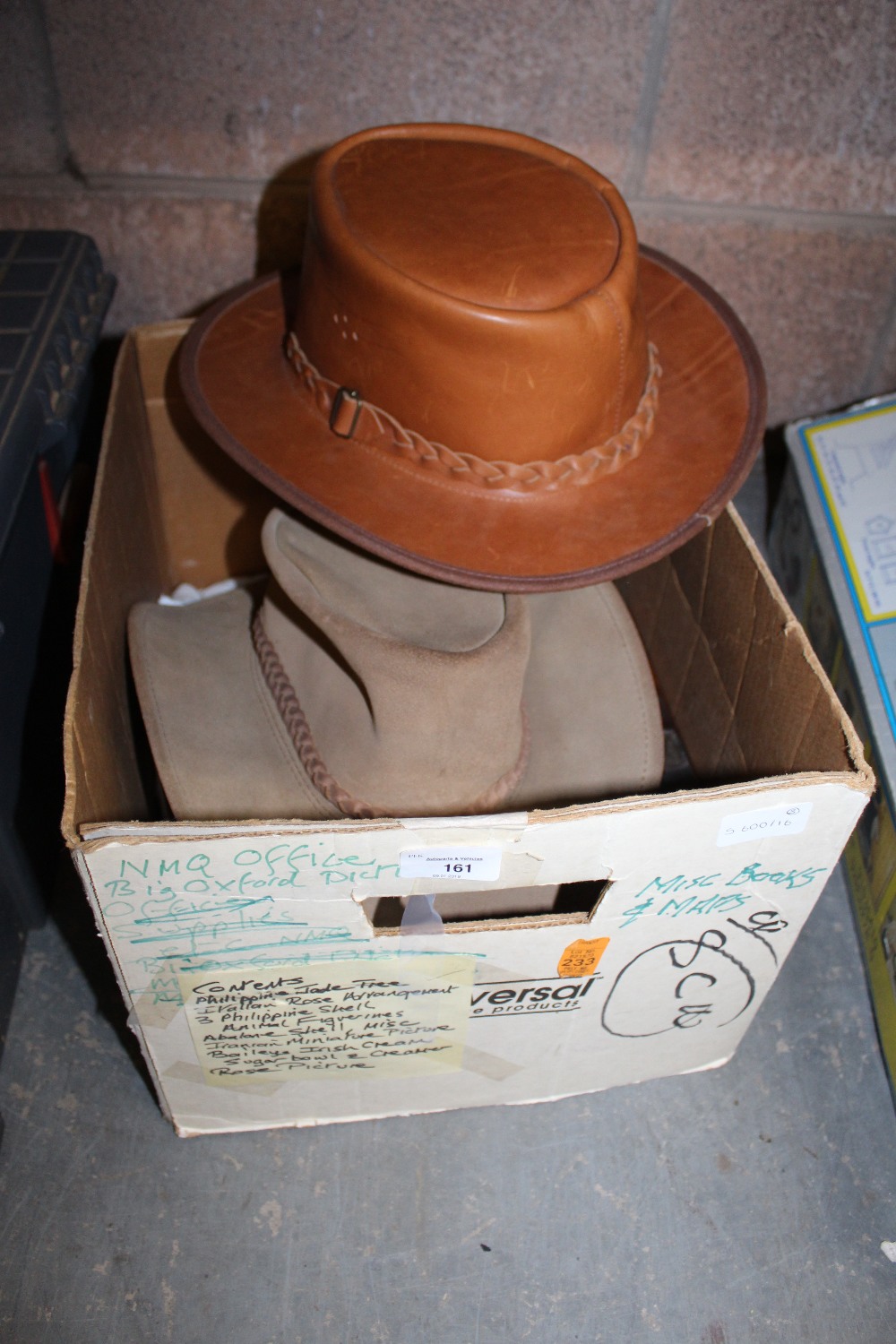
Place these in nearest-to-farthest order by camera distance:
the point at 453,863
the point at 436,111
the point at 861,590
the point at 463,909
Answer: the point at 453,863, the point at 463,909, the point at 861,590, the point at 436,111

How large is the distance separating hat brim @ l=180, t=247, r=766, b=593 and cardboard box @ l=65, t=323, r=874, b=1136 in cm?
11

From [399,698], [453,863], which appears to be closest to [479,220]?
[399,698]

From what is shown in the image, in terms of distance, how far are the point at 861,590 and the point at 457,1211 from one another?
2.43 feet

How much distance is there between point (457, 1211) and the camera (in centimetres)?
91

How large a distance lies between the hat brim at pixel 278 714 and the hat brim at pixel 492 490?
6.2 inches

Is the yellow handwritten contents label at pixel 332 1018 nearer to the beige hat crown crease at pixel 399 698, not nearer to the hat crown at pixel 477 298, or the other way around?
the beige hat crown crease at pixel 399 698

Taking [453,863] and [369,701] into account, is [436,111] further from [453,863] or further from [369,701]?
[453,863]

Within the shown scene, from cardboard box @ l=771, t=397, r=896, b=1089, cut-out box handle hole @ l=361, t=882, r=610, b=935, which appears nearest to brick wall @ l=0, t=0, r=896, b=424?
cardboard box @ l=771, t=397, r=896, b=1089

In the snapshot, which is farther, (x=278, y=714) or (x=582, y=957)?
(x=278, y=714)

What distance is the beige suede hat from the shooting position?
0.85m

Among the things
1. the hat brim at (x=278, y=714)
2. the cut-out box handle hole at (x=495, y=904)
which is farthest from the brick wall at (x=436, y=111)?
the cut-out box handle hole at (x=495, y=904)

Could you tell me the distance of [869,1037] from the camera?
3.44ft

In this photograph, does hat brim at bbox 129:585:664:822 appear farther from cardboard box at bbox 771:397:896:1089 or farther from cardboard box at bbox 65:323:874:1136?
cardboard box at bbox 771:397:896:1089

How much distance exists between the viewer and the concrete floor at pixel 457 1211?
849mm
